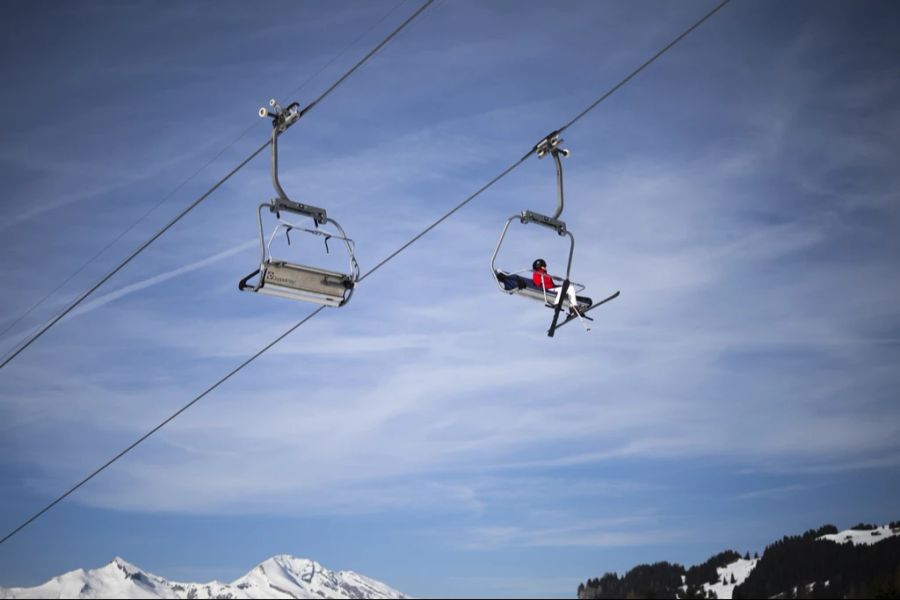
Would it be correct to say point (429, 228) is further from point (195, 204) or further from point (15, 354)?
point (15, 354)

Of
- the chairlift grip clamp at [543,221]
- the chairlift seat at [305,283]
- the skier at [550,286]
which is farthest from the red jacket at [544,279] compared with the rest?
the chairlift seat at [305,283]

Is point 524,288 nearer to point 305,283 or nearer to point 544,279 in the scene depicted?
point 544,279

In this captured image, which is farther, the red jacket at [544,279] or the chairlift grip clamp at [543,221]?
the red jacket at [544,279]

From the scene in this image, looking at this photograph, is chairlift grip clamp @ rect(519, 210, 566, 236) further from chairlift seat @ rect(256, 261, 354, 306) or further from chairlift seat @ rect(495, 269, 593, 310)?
chairlift seat @ rect(256, 261, 354, 306)

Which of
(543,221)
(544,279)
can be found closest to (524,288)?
(544,279)

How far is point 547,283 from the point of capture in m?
21.0

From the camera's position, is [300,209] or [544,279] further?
[544,279]

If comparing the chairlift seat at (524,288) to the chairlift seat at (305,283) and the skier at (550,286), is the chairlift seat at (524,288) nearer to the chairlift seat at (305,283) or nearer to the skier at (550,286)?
the skier at (550,286)

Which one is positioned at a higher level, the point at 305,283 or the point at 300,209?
the point at 300,209

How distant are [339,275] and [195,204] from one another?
136 inches

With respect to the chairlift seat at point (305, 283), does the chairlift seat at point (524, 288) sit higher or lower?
higher

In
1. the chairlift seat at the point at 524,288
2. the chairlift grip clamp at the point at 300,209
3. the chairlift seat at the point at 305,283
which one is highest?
the chairlift grip clamp at the point at 300,209

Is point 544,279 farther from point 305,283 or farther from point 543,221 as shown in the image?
point 305,283

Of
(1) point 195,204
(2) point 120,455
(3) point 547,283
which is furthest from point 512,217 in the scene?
(2) point 120,455
